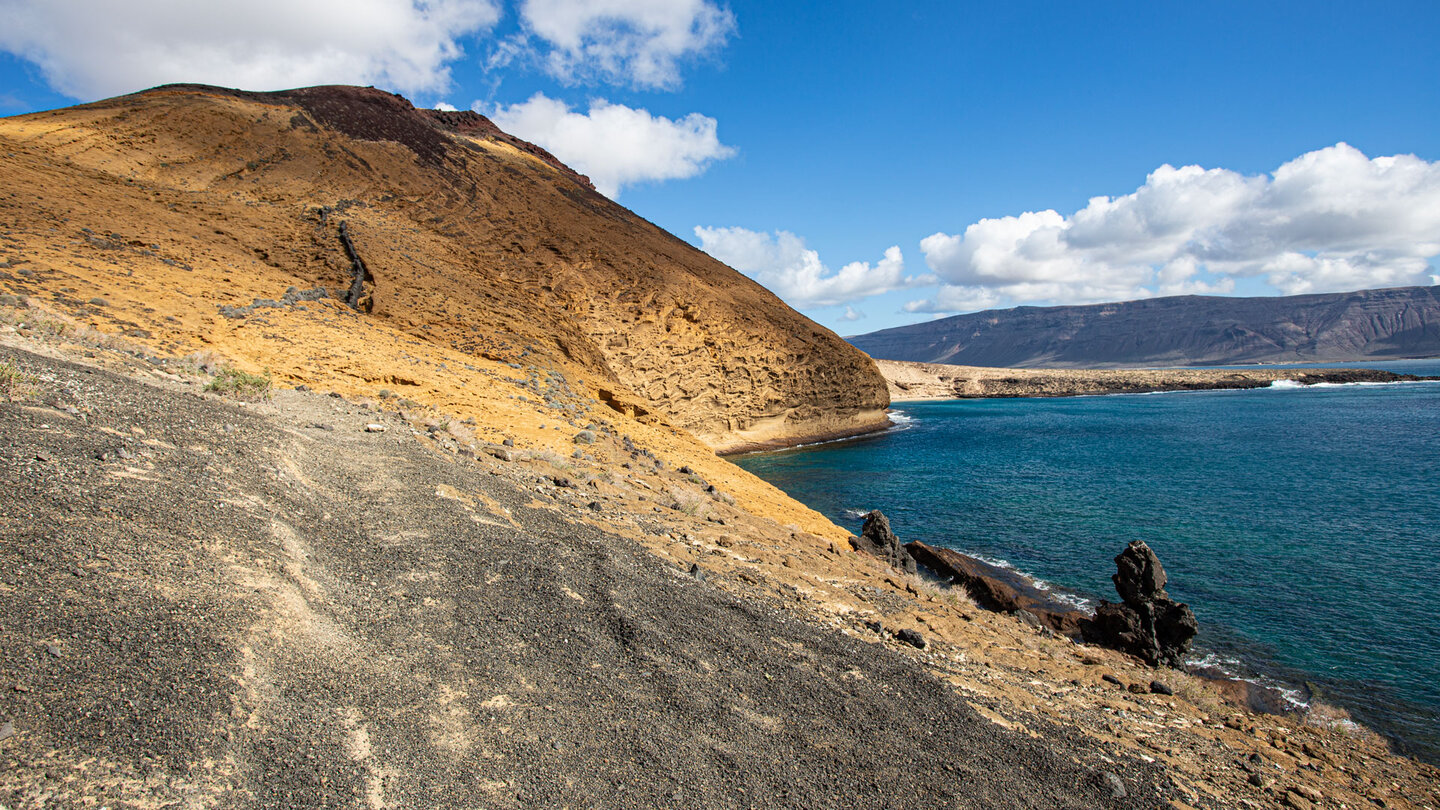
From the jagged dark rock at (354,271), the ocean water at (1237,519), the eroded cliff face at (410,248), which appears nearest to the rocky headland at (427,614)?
the eroded cliff face at (410,248)

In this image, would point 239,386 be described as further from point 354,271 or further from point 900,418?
point 900,418

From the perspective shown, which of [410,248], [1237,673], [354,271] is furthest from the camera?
[410,248]

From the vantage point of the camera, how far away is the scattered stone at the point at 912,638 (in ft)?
27.8

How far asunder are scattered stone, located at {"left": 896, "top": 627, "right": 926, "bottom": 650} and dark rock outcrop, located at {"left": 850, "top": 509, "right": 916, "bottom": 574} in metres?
5.90

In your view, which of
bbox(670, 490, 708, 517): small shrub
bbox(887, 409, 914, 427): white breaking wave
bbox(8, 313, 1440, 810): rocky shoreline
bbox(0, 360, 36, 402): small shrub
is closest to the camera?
bbox(8, 313, 1440, 810): rocky shoreline

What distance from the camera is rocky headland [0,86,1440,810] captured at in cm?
382

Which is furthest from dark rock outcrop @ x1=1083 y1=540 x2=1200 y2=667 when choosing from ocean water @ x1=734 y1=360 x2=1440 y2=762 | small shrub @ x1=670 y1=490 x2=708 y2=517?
small shrub @ x1=670 y1=490 x2=708 y2=517

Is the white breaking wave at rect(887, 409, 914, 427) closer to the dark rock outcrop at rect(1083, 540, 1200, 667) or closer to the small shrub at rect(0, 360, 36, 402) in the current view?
the dark rock outcrop at rect(1083, 540, 1200, 667)

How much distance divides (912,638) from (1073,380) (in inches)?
4023

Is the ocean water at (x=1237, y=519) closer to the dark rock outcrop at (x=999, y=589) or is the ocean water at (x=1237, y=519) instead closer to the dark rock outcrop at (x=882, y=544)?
the dark rock outcrop at (x=999, y=589)

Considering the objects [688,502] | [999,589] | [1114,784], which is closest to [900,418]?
[999,589]

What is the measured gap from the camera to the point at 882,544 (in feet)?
48.8

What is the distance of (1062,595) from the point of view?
14.9 meters

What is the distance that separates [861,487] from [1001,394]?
76797mm
